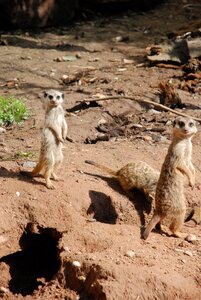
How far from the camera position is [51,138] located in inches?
198

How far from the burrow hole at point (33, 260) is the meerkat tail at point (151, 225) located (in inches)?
23.0

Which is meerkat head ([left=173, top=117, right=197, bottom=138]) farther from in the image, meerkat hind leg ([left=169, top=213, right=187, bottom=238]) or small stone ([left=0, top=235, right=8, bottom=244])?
small stone ([left=0, top=235, right=8, bottom=244])

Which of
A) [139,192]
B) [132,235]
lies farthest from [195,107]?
[132,235]

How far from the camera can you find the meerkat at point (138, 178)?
5152 millimetres

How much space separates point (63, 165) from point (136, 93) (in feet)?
6.67

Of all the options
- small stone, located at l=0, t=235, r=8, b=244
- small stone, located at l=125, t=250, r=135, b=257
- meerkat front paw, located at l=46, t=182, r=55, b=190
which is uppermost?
meerkat front paw, located at l=46, t=182, r=55, b=190

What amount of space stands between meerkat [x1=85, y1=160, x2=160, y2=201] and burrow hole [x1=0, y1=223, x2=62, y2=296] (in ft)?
2.62

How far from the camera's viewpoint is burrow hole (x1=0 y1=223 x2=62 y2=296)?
15.0 ft

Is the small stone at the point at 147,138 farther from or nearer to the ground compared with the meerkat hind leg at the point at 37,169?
nearer to the ground

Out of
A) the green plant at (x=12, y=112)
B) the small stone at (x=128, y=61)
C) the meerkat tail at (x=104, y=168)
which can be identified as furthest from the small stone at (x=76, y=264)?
the small stone at (x=128, y=61)

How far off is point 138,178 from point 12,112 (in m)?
1.84

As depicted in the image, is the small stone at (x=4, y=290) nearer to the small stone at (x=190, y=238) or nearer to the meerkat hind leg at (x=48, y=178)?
the meerkat hind leg at (x=48, y=178)

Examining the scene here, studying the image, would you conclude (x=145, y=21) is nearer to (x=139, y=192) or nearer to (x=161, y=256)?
(x=139, y=192)

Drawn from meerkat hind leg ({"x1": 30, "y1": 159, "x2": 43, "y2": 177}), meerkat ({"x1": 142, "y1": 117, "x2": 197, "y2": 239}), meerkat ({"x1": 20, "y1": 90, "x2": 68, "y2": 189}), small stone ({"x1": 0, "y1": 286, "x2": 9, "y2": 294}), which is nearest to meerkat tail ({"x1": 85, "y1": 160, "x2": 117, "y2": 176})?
meerkat ({"x1": 20, "y1": 90, "x2": 68, "y2": 189})
